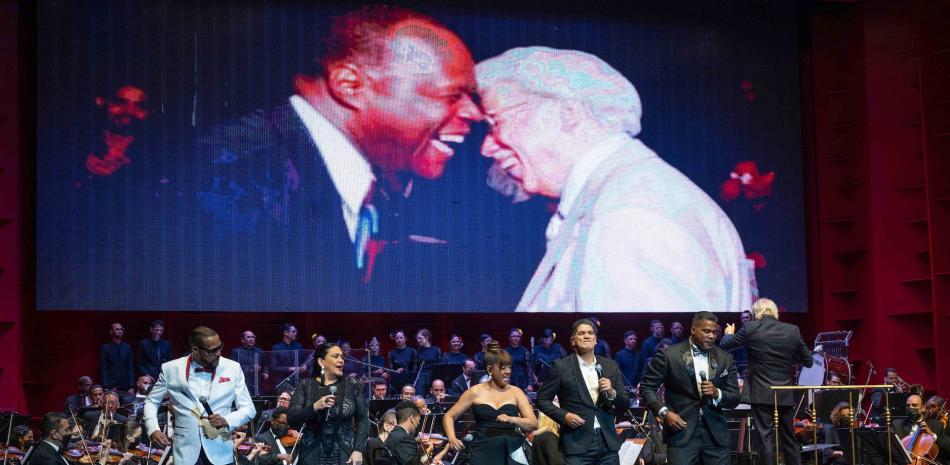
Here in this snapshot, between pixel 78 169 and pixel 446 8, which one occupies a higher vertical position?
pixel 446 8

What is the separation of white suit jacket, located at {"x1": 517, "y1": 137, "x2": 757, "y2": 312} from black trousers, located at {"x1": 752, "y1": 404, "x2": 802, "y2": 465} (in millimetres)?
6834

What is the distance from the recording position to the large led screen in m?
14.8

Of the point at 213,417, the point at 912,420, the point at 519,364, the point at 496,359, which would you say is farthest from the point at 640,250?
the point at 213,417

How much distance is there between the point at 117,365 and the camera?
49.4 feet

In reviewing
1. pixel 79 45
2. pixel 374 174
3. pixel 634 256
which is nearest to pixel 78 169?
pixel 79 45

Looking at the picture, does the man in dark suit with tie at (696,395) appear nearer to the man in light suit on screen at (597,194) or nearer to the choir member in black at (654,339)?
A: the man in light suit on screen at (597,194)

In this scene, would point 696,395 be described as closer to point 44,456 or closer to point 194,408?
point 194,408

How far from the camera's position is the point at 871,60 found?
16922mm

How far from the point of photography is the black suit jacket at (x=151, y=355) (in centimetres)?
1504

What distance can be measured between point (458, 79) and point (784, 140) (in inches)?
204

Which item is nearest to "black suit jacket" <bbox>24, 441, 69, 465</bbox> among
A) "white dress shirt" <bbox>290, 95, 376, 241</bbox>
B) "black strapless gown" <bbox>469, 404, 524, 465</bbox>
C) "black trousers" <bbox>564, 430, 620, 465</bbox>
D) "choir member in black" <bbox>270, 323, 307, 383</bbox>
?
"black strapless gown" <bbox>469, 404, 524, 465</bbox>

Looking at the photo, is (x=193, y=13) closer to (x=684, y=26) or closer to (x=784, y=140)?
(x=684, y=26)

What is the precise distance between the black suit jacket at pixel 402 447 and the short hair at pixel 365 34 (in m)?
8.27

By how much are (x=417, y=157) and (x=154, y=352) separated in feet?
14.6
